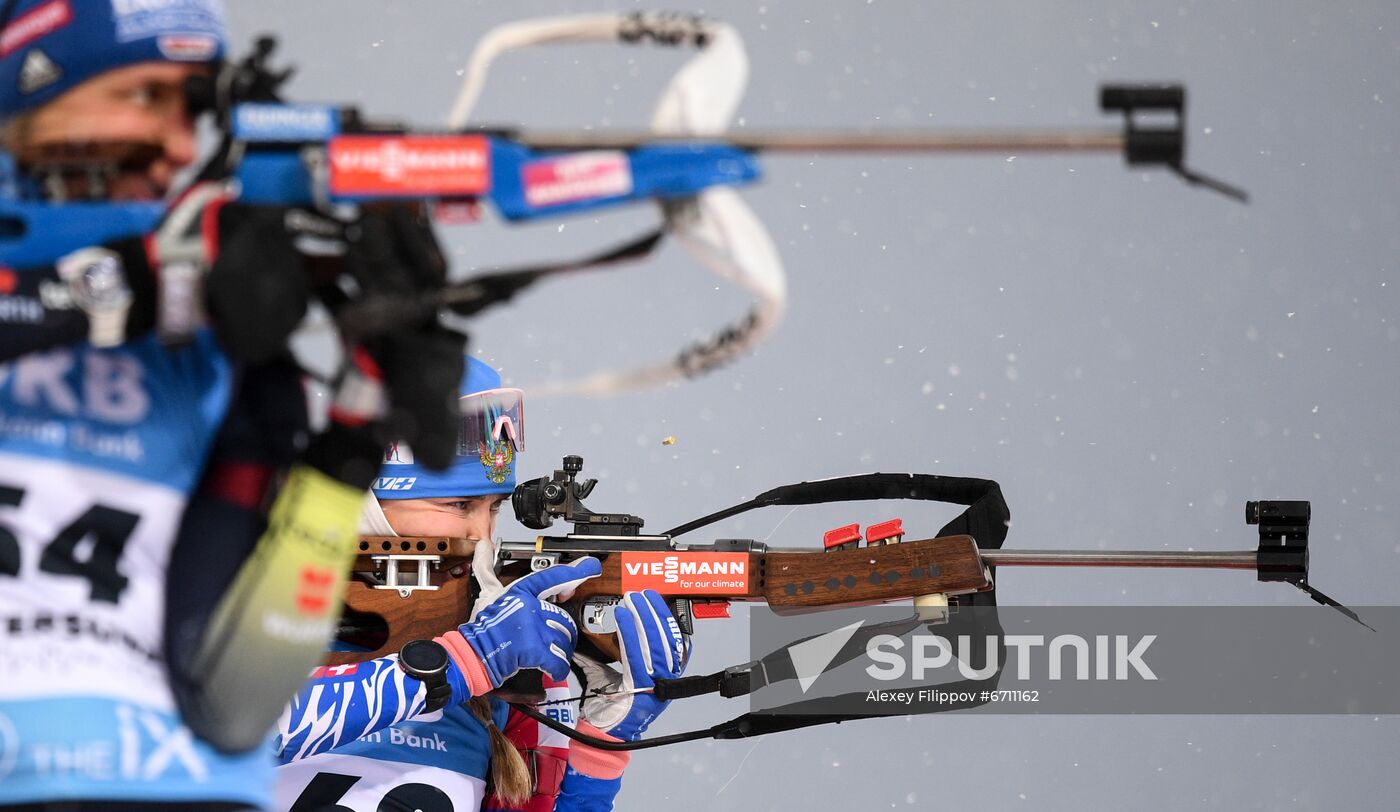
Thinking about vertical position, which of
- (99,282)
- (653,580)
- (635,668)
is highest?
(99,282)

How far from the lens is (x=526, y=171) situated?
1.20 meters

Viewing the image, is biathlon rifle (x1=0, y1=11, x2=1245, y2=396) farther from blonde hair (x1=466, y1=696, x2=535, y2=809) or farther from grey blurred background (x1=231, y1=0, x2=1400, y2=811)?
grey blurred background (x1=231, y1=0, x2=1400, y2=811)

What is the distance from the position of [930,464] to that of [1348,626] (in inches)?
29.3

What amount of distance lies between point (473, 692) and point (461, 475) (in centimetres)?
39

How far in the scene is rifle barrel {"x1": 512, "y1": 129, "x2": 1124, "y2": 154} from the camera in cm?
121

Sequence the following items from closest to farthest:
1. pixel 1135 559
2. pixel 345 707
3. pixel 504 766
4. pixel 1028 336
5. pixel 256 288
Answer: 1. pixel 256 288
2. pixel 345 707
3. pixel 504 766
4. pixel 1135 559
5. pixel 1028 336

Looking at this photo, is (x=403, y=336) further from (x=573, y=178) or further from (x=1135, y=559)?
(x=1135, y=559)

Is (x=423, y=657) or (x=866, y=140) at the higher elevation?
Answer: (x=866, y=140)

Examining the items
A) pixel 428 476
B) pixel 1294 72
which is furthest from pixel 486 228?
pixel 1294 72

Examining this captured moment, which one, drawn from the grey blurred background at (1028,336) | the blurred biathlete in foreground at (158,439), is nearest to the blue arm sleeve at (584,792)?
the grey blurred background at (1028,336)

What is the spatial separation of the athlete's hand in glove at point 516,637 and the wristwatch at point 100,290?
3.42 feet

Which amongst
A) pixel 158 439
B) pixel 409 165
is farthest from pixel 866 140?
pixel 158 439

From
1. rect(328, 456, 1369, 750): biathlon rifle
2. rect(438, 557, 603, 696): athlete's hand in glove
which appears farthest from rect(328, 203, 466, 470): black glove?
rect(328, 456, 1369, 750): biathlon rifle

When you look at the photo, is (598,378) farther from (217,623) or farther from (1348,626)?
(1348,626)
